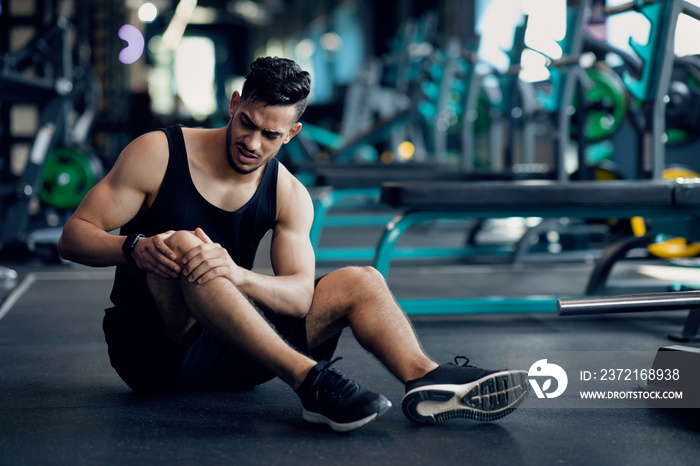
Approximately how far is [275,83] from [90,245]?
1.65 feet

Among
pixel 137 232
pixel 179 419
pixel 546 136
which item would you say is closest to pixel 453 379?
pixel 179 419

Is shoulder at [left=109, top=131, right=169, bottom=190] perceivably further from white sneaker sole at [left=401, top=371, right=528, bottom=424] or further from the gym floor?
white sneaker sole at [left=401, top=371, right=528, bottom=424]

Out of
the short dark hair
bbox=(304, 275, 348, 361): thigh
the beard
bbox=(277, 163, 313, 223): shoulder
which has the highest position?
the short dark hair

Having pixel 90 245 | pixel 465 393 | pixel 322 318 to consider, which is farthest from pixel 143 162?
pixel 465 393

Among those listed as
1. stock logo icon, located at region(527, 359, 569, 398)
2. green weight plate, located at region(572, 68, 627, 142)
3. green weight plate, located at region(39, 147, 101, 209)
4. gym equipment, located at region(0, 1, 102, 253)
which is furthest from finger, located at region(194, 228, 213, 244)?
green weight plate, located at region(39, 147, 101, 209)

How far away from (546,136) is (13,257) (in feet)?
17.0

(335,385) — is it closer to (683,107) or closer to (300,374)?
(300,374)

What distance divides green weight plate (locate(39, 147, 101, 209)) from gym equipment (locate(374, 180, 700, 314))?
2.82 m

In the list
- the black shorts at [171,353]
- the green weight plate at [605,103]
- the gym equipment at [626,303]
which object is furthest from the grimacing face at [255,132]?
the green weight plate at [605,103]

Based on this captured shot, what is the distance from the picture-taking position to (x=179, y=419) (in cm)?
157

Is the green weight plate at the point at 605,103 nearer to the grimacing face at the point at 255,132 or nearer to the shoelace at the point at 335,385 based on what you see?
the grimacing face at the point at 255,132

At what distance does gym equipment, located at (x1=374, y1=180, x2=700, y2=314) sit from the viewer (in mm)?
2633

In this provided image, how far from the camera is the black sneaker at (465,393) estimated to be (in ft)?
4.83

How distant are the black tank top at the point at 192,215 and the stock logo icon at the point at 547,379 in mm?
725
